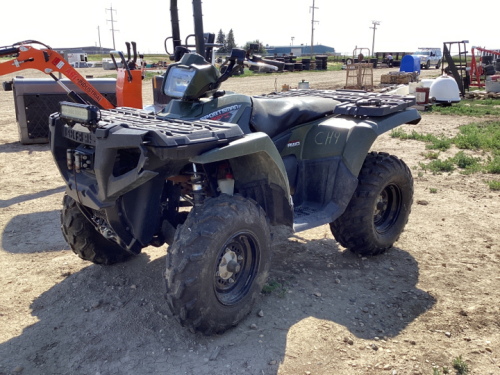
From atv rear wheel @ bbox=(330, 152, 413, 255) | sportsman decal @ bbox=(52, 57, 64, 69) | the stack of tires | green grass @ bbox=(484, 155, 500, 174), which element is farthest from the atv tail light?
the stack of tires

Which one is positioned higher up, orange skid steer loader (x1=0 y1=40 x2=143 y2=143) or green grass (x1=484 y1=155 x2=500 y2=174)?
orange skid steer loader (x1=0 y1=40 x2=143 y2=143)

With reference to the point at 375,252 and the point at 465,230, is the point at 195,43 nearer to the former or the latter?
the point at 375,252

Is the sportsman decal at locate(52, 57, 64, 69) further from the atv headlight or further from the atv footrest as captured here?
the atv footrest

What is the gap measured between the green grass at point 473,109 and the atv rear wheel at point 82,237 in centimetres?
1225

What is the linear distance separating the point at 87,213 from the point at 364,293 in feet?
7.85

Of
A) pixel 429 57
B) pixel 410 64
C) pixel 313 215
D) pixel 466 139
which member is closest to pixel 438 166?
pixel 466 139

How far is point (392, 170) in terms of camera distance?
15.0ft

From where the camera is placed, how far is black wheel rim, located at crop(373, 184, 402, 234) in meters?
4.85

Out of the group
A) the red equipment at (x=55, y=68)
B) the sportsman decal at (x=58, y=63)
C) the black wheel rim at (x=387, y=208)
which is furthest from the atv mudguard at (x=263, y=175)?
the sportsman decal at (x=58, y=63)

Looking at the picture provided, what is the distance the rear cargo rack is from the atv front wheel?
63.1 inches

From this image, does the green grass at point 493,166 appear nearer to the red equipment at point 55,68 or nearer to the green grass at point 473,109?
the red equipment at point 55,68

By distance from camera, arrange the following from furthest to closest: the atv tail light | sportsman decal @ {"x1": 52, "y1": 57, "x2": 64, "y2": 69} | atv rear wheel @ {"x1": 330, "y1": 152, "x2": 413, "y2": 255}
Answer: sportsman decal @ {"x1": 52, "y1": 57, "x2": 64, "y2": 69} → atv rear wheel @ {"x1": 330, "y1": 152, "x2": 413, "y2": 255} → the atv tail light

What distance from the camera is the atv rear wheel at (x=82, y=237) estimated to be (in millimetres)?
4086

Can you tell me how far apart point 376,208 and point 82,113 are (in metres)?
2.96
